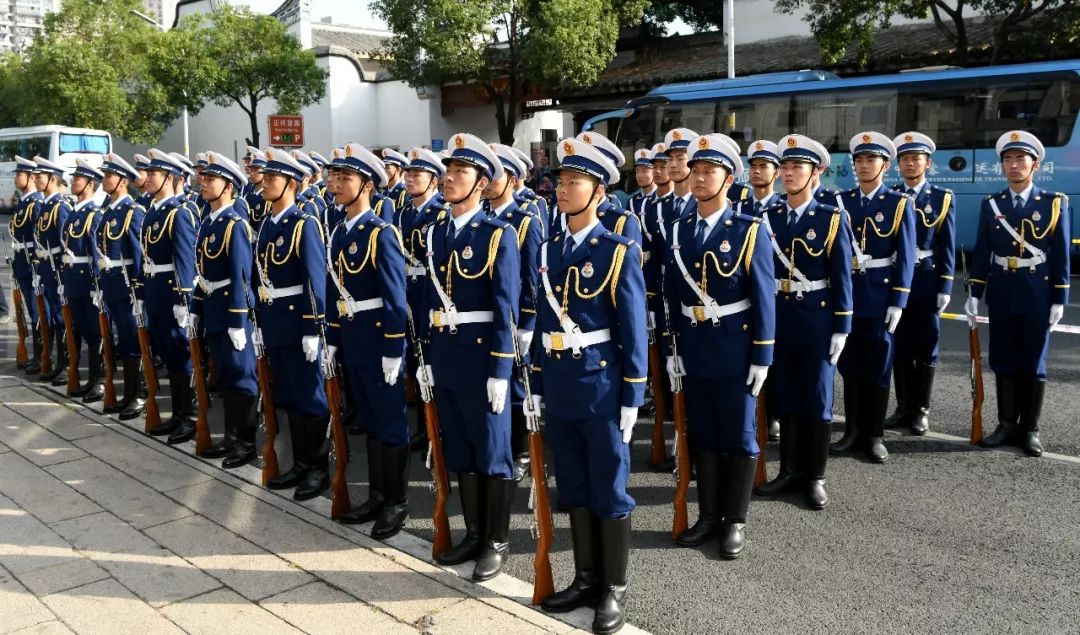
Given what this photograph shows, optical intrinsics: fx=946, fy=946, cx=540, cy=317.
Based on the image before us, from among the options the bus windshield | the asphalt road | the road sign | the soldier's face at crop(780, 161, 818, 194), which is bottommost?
the asphalt road

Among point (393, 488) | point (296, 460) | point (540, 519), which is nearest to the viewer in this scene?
point (540, 519)

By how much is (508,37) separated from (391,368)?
20279 millimetres

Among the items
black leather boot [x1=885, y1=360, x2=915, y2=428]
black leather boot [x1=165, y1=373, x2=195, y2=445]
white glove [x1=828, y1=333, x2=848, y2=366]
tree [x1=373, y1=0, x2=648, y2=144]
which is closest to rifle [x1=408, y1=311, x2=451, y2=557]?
white glove [x1=828, y1=333, x2=848, y2=366]

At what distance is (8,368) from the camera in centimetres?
963

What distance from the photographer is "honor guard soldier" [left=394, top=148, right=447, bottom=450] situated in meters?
5.98

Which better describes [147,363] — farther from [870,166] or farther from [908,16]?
[908,16]

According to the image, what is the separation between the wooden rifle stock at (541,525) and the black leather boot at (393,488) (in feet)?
3.71

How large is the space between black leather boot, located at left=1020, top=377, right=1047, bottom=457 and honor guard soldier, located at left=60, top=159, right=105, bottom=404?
690cm

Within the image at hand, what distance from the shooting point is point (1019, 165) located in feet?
20.1

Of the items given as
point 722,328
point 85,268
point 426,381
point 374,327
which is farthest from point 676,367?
point 85,268

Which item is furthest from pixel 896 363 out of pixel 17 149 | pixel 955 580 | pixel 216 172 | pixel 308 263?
pixel 17 149

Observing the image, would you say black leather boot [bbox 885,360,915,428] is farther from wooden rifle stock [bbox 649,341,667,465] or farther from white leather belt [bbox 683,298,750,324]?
white leather belt [bbox 683,298,750,324]

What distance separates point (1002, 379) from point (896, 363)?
2.54 feet

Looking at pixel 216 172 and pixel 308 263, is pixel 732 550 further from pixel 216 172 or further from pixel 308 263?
pixel 216 172
